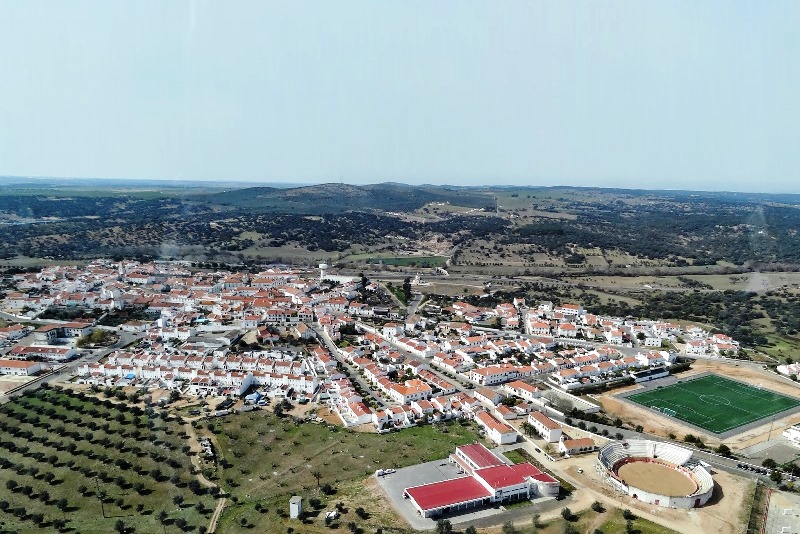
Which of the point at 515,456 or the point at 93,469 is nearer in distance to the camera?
the point at 93,469

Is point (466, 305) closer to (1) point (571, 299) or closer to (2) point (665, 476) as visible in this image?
(1) point (571, 299)

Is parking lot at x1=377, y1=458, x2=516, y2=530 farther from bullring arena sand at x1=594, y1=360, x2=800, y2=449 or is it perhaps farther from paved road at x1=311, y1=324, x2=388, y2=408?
bullring arena sand at x1=594, y1=360, x2=800, y2=449

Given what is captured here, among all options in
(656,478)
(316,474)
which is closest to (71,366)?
(316,474)

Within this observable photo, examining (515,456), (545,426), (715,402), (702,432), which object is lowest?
(702,432)

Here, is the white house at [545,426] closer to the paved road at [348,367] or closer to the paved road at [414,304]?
the paved road at [348,367]

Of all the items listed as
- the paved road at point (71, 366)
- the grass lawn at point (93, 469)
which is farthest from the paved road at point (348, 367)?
the paved road at point (71, 366)

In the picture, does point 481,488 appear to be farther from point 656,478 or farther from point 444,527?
point 656,478
